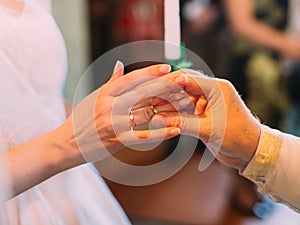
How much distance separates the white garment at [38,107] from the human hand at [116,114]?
115 mm

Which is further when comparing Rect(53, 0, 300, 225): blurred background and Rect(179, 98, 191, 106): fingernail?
Rect(53, 0, 300, 225): blurred background

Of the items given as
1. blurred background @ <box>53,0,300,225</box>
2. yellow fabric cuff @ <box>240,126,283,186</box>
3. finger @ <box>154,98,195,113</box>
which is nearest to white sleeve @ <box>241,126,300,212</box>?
yellow fabric cuff @ <box>240,126,283,186</box>

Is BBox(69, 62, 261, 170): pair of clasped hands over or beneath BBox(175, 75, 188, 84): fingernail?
beneath

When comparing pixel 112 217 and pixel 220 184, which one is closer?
pixel 112 217

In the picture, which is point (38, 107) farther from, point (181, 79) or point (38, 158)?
point (181, 79)

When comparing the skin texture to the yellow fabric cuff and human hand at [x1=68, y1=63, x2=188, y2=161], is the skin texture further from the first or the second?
the yellow fabric cuff

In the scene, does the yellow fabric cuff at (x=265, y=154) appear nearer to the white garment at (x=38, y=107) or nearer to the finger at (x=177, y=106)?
the finger at (x=177, y=106)

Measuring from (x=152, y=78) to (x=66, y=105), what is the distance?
12.5 inches

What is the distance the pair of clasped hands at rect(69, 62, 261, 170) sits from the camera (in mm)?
638

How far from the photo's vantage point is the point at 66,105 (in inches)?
36.2

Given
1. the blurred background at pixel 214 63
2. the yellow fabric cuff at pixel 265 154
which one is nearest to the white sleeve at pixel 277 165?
the yellow fabric cuff at pixel 265 154

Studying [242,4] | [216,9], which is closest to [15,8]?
[242,4]

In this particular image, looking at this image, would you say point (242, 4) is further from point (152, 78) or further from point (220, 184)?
point (152, 78)

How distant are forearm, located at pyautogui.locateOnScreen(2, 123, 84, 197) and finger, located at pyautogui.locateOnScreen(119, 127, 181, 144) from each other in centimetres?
8
